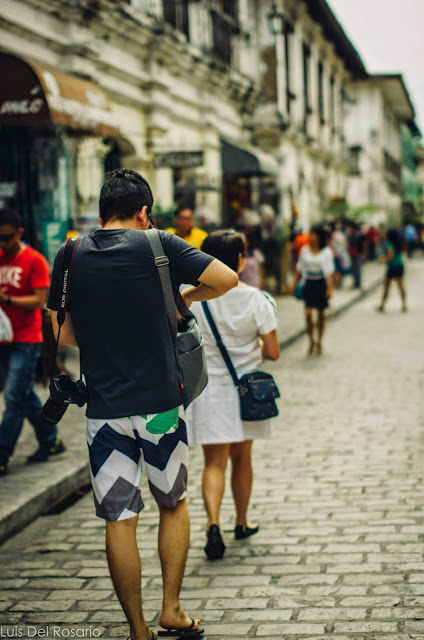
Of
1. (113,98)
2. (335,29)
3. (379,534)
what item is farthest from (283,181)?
(379,534)

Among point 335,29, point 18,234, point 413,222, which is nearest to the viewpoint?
point 18,234

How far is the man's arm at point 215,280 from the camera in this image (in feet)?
10.9

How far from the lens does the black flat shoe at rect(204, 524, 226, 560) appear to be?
4.48 meters

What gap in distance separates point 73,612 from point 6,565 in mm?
805

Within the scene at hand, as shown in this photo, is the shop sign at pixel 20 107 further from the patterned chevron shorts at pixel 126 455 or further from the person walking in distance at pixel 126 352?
the patterned chevron shorts at pixel 126 455

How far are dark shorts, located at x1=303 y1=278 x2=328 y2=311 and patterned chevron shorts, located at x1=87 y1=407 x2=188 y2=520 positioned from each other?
28.1ft

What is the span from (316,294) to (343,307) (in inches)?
262

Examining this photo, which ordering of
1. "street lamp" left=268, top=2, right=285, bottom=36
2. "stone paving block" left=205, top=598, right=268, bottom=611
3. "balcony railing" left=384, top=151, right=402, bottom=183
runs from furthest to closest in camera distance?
"balcony railing" left=384, top=151, right=402, bottom=183 < "street lamp" left=268, top=2, right=285, bottom=36 < "stone paving block" left=205, top=598, right=268, bottom=611

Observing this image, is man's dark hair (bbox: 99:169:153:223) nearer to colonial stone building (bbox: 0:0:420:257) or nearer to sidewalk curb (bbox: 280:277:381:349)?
colonial stone building (bbox: 0:0:420:257)

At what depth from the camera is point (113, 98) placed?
1273 cm

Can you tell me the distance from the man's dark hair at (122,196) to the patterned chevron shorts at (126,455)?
2.60ft

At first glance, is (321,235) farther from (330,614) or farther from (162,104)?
(330,614)

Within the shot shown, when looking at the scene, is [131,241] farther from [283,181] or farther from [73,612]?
[283,181]

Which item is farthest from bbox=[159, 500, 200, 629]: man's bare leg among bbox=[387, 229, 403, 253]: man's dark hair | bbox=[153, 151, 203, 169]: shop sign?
bbox=[387, 229, 403, 253]: man's dark hair
